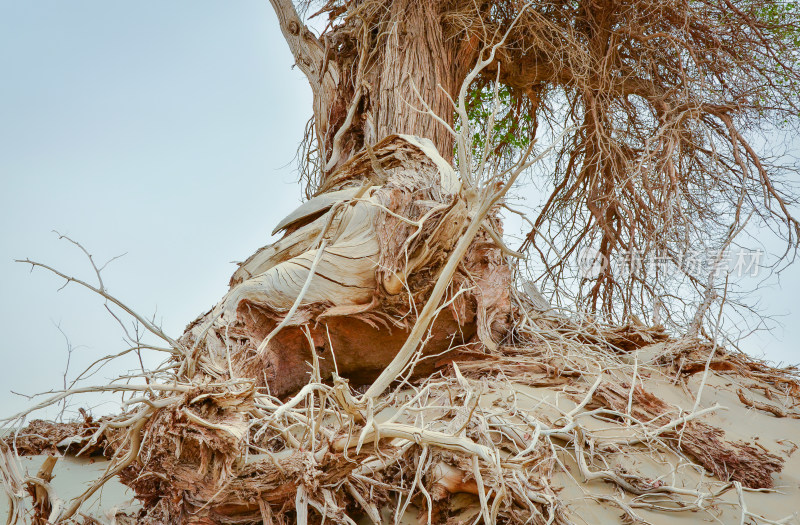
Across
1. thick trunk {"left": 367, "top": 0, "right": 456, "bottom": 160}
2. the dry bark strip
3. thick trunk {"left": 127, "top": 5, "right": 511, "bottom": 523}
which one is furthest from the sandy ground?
thick trunk {"left": 367, "top": 0, "right": 456, "bottom": 160}

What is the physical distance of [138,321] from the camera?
2.33m

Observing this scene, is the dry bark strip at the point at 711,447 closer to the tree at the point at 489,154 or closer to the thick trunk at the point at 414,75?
the tree at the point at 489,154

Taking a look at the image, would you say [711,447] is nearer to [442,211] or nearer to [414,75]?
[442,211]

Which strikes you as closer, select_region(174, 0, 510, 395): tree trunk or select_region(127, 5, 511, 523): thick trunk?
select_region(127, 5, 511, 523): thick trunk

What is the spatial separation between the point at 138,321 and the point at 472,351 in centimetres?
191

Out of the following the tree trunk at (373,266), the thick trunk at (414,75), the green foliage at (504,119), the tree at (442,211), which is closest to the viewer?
the tree at (442,211)

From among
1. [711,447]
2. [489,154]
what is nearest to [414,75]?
[489,154]

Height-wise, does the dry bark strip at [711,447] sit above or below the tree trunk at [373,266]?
below

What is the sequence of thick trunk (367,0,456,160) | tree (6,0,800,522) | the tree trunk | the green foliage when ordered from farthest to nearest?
1. the green foliage
2. thick trunk (367,0,456,160)
3. the tree trunk
4. tree (6,0,800,522)

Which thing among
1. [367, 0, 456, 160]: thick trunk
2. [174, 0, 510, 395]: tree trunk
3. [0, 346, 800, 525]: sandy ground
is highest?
[367, 0, 456, 160]: thick trunk

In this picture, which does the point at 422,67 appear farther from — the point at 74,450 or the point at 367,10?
the point at 74,450

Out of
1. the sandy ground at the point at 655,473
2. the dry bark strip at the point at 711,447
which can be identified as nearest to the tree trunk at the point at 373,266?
the sandy ground at the point at 655,473

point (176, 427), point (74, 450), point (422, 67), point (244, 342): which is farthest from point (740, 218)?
point (74, 450)

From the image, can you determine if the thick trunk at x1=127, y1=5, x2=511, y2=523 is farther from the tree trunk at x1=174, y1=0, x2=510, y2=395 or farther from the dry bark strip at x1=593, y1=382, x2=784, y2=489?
the dry bark strip at x1=593, y1=382, x2=784, y2=489
